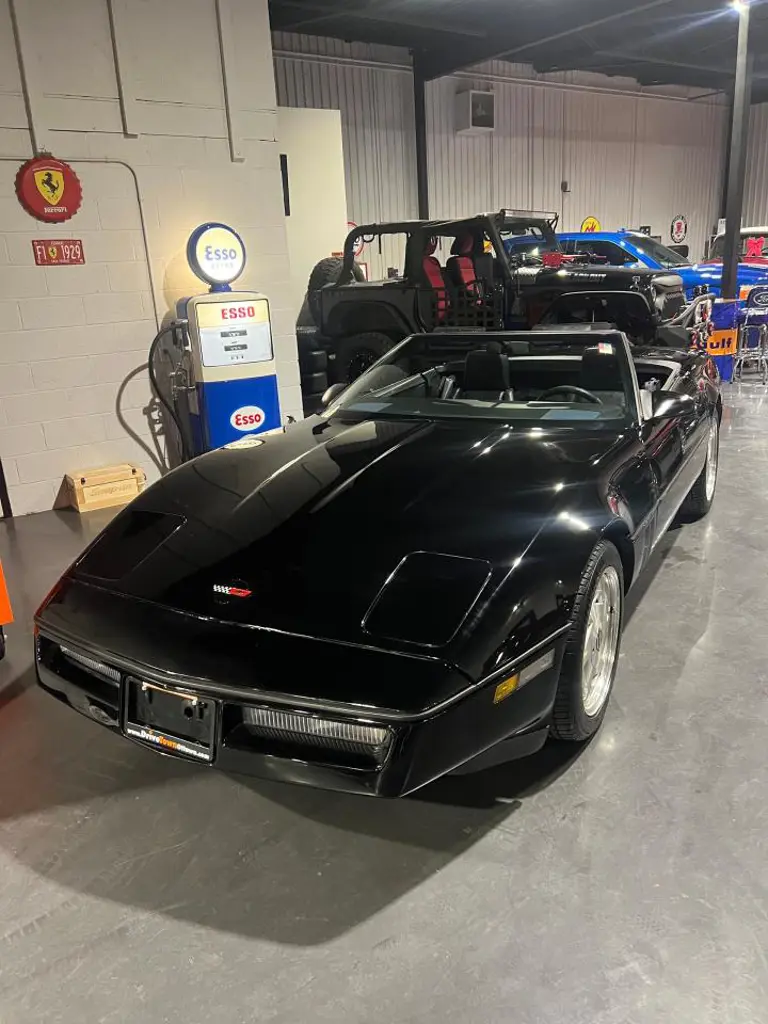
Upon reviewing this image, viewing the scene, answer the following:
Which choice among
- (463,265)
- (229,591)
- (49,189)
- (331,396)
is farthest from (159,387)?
(229,591)

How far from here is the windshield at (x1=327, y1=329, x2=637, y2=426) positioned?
3.11 m

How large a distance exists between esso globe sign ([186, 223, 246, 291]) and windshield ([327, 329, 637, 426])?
9.00 ft

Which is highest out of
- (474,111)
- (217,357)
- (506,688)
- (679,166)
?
(474,111)

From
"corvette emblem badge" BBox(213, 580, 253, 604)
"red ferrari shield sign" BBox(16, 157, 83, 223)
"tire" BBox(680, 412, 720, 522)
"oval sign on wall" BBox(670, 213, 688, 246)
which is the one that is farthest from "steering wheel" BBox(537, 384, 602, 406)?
"oval sign on wall" BBox(670, 213, 688, 246)

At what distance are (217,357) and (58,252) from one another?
51.1 inches

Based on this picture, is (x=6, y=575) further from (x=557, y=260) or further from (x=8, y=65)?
(x=557, y=260)

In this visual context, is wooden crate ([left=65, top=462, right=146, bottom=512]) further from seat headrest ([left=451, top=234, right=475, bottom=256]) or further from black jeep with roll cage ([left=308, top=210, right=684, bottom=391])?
seat headrest ([left=451, top=234, right=475, bottom=256])

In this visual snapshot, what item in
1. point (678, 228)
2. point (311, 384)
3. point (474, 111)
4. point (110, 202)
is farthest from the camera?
point (678, 228)

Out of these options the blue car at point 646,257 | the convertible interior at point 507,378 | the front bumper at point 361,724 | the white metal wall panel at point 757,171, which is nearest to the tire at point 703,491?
the convertible interior at point 507,378

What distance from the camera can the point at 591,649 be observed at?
239cm

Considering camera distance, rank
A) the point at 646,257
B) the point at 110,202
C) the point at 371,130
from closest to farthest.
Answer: the point at 110,202 < the point at 646,257 < the point at 371,130

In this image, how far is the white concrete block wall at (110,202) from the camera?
521 cm

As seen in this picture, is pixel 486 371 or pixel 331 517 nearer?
pixel 331 517

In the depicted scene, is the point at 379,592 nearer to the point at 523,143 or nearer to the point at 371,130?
the point at 371,130
